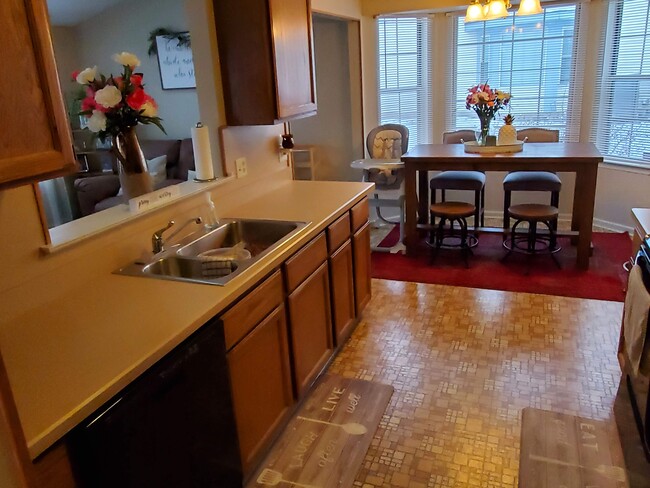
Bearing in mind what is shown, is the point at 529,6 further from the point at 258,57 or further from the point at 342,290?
the point at 342,290

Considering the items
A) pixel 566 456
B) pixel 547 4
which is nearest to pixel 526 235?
pixel 547 4

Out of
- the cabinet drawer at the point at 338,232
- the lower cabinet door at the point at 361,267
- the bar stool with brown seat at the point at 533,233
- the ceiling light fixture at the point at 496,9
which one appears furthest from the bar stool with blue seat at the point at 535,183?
the cabinet drawer at the point at 338,232

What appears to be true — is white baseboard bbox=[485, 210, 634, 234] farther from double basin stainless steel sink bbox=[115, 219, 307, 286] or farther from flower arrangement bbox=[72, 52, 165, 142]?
flower arrangement bbox=[72, 52, 165, 142]

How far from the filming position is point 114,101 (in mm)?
2020

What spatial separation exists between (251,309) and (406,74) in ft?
13.3

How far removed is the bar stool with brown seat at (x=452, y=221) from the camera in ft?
13.6

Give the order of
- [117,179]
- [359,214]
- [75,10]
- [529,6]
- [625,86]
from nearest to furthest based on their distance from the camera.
Answer: 1. [359,214]
2. [529,6]
3. [625,86]
4. [117,179]
5. [75,10]

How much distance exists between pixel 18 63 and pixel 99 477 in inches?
37.0

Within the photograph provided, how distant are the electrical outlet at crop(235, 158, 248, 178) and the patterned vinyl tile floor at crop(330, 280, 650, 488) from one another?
1.17m

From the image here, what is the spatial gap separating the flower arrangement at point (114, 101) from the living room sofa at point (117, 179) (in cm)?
211

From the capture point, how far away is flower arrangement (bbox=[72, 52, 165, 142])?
6.60ft

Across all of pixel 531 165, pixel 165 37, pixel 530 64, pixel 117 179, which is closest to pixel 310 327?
pixel 531 165

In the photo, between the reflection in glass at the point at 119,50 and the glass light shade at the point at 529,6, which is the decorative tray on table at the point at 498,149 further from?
the reflection in glass at the point at 119,50

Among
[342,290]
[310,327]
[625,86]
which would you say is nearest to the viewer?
[310,327]
